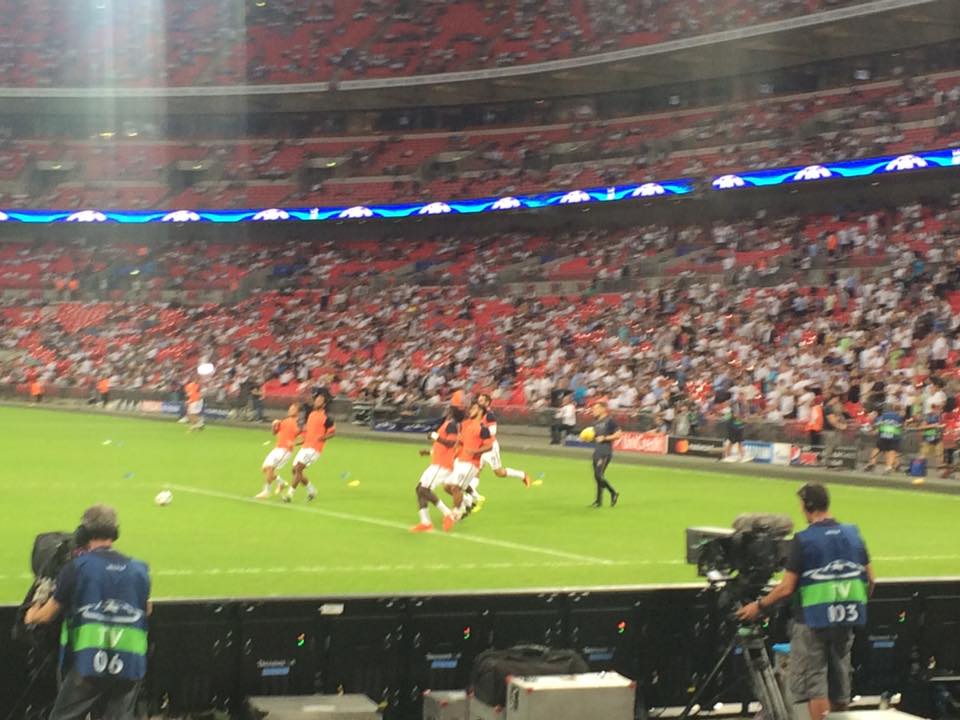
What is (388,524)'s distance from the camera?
880 inches

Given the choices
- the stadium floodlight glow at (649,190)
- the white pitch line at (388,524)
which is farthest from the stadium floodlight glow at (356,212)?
the white pitch line at (388,524)

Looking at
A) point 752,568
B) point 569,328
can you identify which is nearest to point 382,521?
point 752,568

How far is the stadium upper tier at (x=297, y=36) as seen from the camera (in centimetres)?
5841

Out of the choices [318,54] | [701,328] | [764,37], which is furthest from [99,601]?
[318,54]

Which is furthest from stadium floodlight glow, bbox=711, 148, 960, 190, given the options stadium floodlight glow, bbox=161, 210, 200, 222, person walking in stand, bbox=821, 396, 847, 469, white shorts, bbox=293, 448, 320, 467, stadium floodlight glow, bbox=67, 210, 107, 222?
stadium floodlight glow, bbox=67, 210, 107, 222

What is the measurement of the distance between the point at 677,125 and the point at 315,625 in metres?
48.0

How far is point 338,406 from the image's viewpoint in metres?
48.7

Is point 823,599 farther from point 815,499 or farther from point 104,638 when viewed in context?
point 104,638

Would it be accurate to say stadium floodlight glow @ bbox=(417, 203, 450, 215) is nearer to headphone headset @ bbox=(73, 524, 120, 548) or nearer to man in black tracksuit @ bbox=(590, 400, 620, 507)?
man in black tracksuit @ bbox=(590, 400, 620, 507)

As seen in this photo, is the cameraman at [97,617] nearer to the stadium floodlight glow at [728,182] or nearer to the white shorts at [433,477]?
the white shorts at [433,477]

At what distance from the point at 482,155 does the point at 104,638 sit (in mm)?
56504

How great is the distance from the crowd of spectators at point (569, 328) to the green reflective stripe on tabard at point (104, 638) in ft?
89.9

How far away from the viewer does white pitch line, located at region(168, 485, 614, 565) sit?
758 inches

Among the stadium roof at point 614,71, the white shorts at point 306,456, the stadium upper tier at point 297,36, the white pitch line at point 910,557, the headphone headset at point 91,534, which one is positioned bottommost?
the white pitch line at point 910,557
